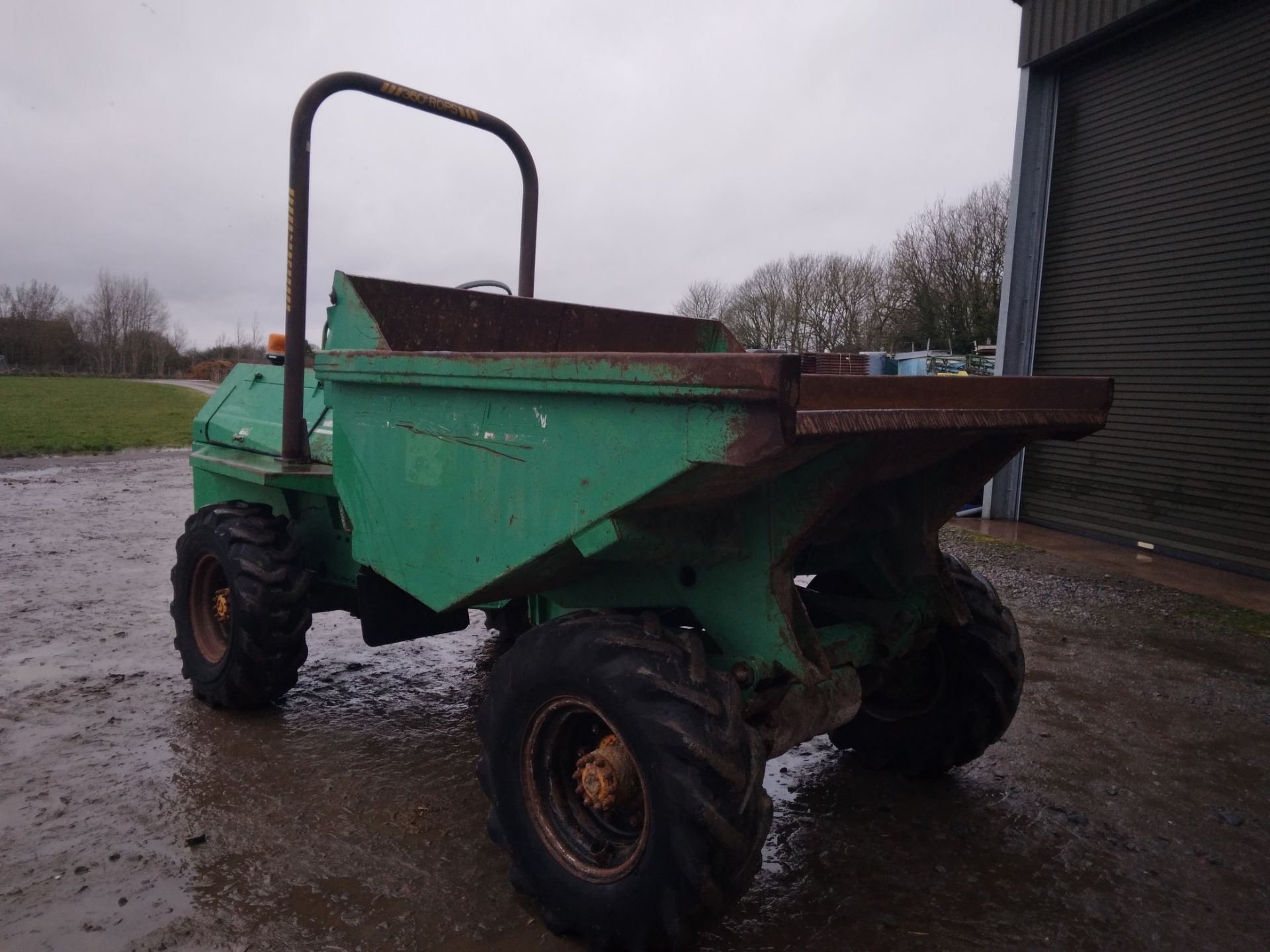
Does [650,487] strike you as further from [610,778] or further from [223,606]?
[223,606]

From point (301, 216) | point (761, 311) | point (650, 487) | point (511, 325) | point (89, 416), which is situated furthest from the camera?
point (761, 311)

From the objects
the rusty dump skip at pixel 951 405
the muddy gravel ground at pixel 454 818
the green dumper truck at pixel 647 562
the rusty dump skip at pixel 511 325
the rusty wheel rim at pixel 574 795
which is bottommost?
the muddy gravel ground at pixel 454 818

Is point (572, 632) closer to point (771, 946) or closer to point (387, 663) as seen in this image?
point (771, 946)

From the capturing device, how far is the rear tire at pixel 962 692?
299 cm

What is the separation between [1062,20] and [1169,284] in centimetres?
276

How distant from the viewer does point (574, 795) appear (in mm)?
→ 2361

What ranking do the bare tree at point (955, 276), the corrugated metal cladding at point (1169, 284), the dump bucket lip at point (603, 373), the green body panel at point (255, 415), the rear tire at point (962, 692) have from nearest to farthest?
1. the dump bucket lip at point (603, 373)
2. the rear tire at point (962, 692)
3. the green body panel at point (255, 415)
4. the corrugated metal cladding at point (1169, 284)
5. the bare tree at point (955, 276)

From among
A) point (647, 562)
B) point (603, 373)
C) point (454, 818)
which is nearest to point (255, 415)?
point (454, 818)

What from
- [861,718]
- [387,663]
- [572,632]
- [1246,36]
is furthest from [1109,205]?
[572,632]

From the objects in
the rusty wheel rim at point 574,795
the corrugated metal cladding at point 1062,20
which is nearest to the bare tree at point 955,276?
the corrugated metal cladding at point 1062,20

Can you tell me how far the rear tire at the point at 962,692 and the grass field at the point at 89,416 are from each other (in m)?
13.8

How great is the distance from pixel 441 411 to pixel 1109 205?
26.0ft

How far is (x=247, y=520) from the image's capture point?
3.58 m

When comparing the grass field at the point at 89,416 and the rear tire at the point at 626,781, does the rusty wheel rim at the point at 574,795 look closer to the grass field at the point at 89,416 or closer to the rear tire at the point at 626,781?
the rear tire at the point at 626,781
